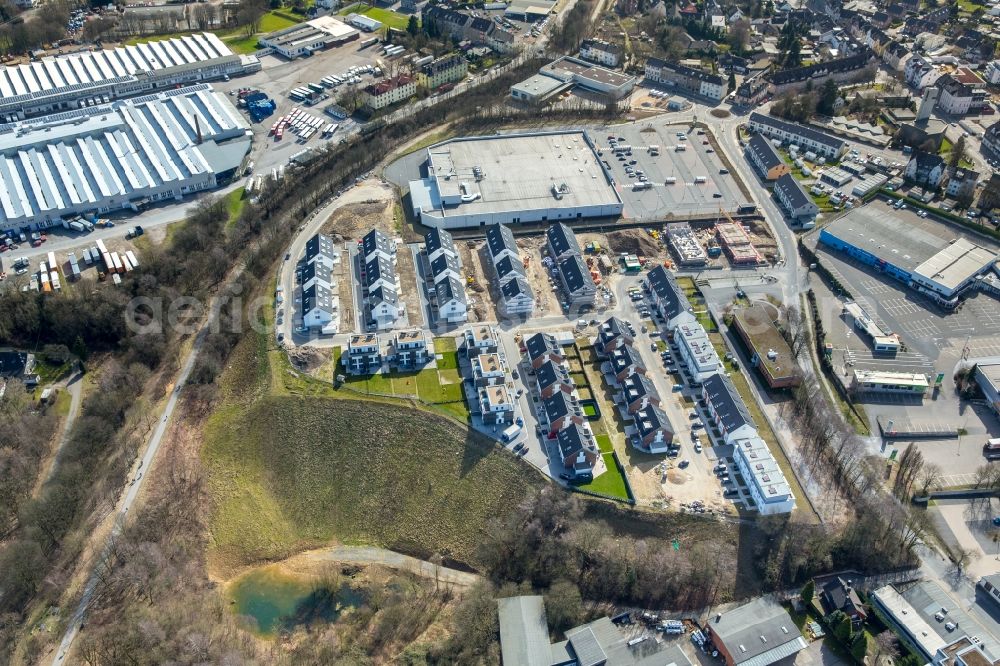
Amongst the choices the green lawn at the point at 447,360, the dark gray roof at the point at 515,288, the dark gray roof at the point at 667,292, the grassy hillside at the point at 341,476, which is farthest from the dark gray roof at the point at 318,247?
the dark gray roof at the point at 667,292

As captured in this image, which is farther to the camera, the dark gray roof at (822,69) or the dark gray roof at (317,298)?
the dark gray roof at (822,69)

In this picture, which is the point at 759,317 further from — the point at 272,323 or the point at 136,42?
the point at 136,42

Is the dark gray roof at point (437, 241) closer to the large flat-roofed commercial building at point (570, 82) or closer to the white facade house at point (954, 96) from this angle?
the large flat-roofed commercial building at point (570, 82)

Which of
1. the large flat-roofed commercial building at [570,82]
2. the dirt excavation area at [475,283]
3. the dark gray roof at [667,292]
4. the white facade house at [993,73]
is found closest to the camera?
the dark gray roof at [667,292]

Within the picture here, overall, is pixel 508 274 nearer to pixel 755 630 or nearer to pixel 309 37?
pixel 755 630

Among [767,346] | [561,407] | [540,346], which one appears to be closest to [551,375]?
[561,407]

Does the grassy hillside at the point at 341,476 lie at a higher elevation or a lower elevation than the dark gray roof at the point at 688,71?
lower
